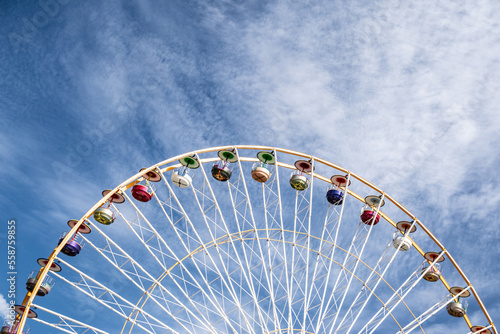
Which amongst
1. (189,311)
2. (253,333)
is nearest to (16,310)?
(189,311)

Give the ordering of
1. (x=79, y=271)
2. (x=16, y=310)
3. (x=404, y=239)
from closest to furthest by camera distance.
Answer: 1. (x=79, y=271)
2. (x=16, y=310)
3. (x=404, y=239)

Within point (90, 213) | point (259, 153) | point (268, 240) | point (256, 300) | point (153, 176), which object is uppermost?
point (259, 153)

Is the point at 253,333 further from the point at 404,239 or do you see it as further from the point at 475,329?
the point at 475,329

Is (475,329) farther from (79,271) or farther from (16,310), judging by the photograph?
(16,310)

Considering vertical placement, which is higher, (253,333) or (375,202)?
(375,202)

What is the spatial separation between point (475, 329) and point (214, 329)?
14.1m

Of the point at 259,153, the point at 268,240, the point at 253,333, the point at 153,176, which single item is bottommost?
the point at 253,333

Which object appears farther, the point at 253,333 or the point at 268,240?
the point at 268,240

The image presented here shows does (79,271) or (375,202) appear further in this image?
(375,202)

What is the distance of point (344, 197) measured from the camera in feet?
67.9

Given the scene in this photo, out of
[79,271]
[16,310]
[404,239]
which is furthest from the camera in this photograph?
[404,239]

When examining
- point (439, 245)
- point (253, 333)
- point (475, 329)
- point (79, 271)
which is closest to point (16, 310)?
point (79, 271)

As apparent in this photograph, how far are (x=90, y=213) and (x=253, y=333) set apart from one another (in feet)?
30.5

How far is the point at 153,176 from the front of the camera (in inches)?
812
